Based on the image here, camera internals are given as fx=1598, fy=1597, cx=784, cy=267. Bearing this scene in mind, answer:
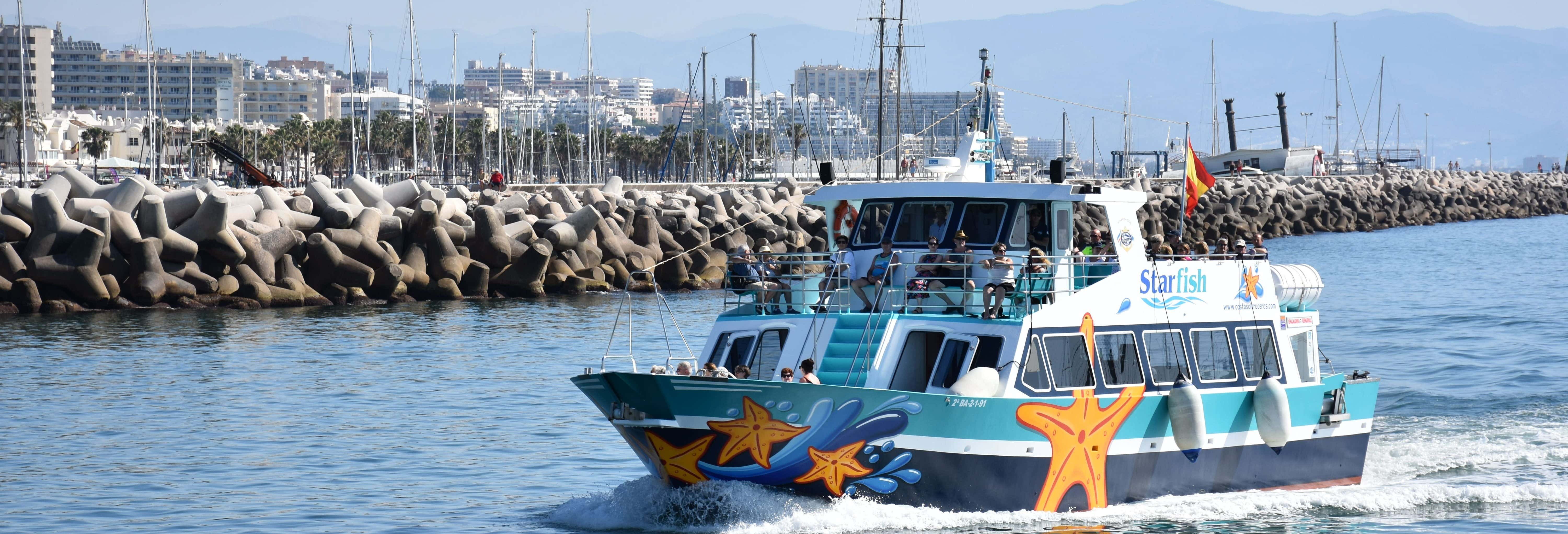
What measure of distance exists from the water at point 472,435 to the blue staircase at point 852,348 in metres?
1.35

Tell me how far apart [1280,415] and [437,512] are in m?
8.71

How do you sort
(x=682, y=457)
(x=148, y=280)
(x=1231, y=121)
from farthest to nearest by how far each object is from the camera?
(x=1231, y=121) → (x=148, y=280) → (x=682, y=457)

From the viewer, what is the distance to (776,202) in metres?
52.2

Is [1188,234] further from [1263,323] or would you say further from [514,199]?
[1263,323]

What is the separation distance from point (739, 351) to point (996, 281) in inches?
105

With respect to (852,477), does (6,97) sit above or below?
above

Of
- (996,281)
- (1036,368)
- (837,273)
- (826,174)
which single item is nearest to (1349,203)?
(826,174)

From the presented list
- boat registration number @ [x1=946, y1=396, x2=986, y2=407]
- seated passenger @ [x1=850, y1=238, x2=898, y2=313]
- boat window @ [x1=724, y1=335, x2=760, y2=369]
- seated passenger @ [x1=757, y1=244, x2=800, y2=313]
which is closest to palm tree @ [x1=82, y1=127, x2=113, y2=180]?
seated passenger @ [x1=757, y1=244, x2=800, y2=313]

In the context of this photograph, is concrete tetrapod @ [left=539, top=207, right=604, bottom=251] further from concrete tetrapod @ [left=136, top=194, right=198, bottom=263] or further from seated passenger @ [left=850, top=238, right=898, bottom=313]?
seated passenger @ [left=850, top=238, right=898, bottom=313]

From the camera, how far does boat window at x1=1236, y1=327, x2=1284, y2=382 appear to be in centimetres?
1672

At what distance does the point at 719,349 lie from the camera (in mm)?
16188

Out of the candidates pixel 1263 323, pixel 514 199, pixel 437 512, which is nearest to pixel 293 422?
pixel 437 512

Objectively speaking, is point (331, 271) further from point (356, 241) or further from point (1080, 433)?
point (1080, 433)

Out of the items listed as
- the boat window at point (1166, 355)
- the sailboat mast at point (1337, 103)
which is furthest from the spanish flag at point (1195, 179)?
the sailboat mast at point (1337, 103)
